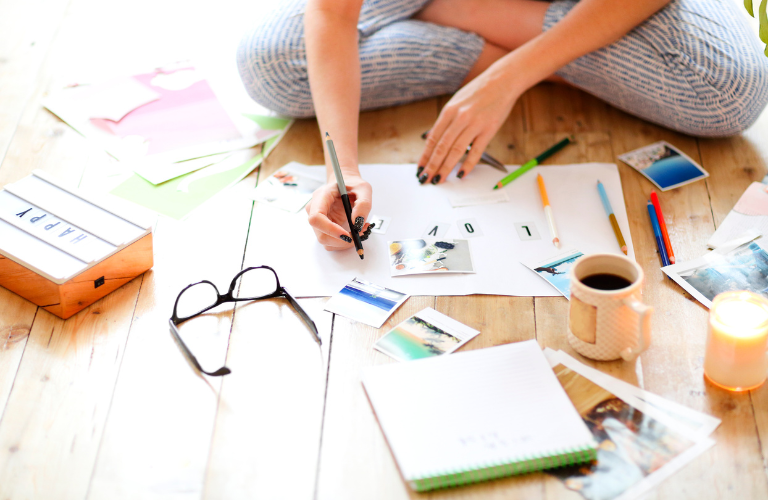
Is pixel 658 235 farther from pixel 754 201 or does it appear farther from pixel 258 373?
pixel 258 373

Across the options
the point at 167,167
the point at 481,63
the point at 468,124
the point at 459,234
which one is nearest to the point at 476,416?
the point at 459,234

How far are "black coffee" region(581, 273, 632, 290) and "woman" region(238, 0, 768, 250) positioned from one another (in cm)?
45

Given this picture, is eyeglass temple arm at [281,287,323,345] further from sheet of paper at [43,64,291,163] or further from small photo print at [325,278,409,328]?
sheet of paper at [43,64,291,163]

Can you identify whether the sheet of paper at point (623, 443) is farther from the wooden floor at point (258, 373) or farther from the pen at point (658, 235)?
the pen at point (658, 235)

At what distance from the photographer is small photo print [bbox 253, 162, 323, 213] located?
56.3 inches

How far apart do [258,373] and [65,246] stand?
1.39 ft

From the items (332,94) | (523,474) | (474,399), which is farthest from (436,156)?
(523,474)

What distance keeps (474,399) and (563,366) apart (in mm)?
168

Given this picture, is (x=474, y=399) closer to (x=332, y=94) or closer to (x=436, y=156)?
(x=436, y=156)

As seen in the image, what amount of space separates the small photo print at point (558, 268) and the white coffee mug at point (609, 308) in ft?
0.57

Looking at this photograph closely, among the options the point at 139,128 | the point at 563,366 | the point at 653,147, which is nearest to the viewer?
the point at 563,366

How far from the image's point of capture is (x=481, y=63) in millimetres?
1743

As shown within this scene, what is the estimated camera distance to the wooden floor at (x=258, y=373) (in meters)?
0.91

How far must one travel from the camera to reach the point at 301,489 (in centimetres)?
89
